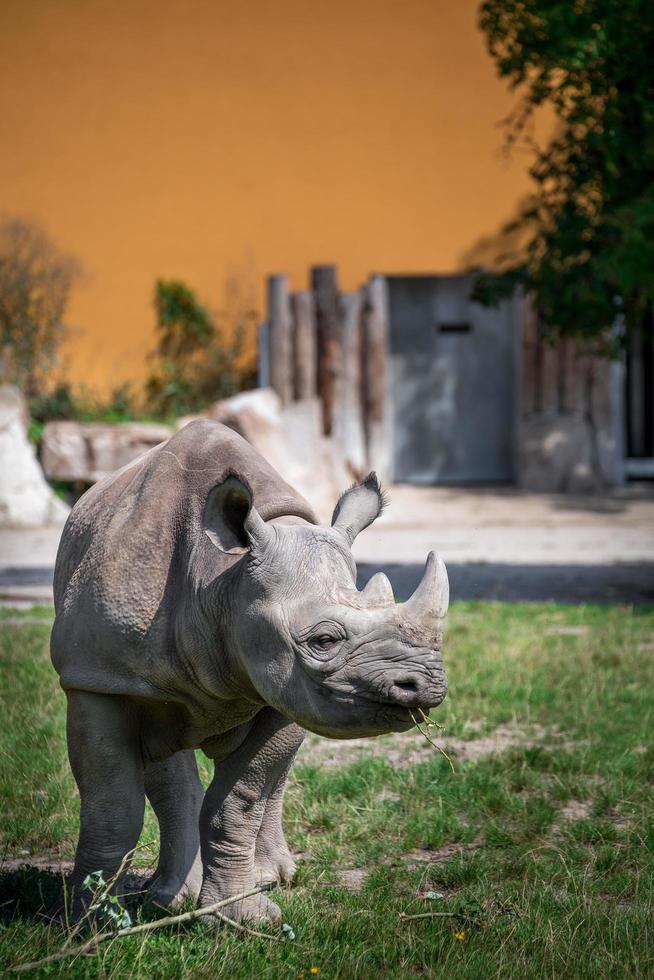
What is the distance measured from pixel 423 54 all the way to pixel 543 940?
1476 centimetres

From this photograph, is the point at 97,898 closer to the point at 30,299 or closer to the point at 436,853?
the point at 436,853

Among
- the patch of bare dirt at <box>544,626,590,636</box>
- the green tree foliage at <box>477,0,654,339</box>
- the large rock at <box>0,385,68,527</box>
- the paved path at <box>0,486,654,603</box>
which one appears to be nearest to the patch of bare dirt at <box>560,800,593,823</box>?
the patch of bare dirt at <box>544,626,590,636</box>

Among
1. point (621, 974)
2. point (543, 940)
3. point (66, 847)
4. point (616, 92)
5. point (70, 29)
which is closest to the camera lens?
point (621, 974)

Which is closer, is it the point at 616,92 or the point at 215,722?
the point at 215,722

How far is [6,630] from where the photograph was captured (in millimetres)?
7723

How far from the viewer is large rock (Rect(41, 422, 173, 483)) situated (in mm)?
15250

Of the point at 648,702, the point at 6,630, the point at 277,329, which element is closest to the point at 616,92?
the point at 648,702

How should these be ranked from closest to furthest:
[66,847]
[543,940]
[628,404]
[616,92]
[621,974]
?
[621,974] → [543,940] → [66,847] → [616,92] → [628,404]

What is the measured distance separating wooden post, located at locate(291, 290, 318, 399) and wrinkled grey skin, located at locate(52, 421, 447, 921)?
12637 millimetres

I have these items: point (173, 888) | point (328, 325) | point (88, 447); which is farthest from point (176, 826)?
point (328, 325)

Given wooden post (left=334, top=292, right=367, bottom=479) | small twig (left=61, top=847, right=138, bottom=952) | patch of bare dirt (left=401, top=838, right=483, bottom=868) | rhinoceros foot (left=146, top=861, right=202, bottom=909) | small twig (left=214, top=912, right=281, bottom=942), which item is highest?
wooden post (left=334, top=292, right=367, bottom=479)

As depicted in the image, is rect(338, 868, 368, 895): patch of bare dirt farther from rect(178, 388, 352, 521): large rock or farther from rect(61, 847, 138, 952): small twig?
rect(178, 388, 352, 521): large rock

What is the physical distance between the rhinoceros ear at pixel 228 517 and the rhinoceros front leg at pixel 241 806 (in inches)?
23.7

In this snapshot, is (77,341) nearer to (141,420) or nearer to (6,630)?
(141,420)
